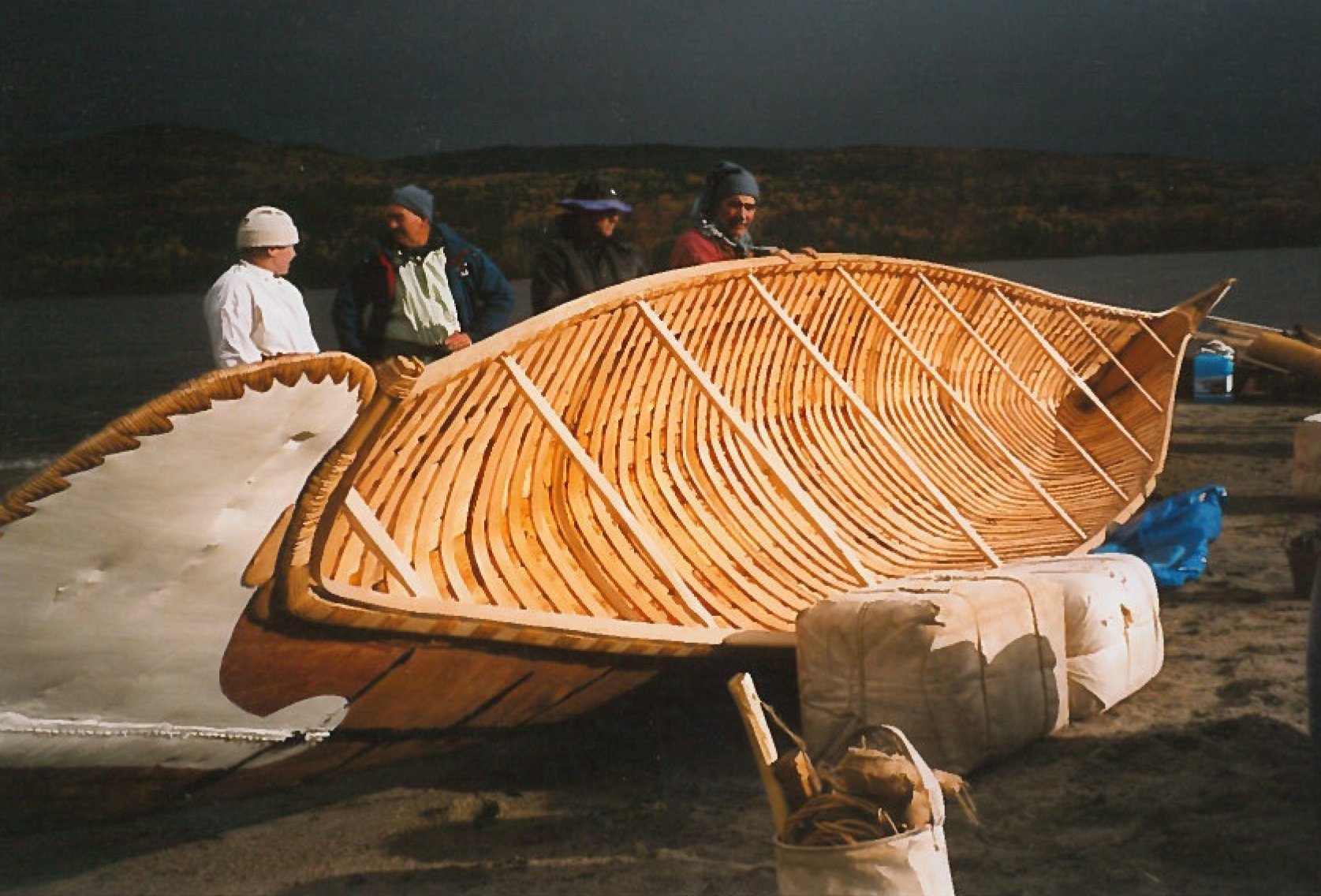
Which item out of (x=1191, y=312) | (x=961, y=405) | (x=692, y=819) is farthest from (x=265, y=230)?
(x=1191, y=312)

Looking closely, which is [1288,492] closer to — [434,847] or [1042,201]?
[434,847]

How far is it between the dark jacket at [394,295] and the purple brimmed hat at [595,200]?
0.44 m

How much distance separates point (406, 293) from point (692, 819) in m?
2.52

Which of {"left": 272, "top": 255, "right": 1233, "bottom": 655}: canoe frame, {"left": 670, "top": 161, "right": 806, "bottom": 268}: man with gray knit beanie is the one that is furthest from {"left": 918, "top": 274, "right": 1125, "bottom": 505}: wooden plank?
{"left": 670, "top": 161, "right": 806, "bottom": 268}: man with gray knit beanie

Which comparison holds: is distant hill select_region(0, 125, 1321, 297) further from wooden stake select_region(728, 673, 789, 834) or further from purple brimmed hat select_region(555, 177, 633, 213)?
wooden stake select_region(728, 673, 789, 834)

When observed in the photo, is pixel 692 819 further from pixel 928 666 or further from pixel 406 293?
pixel 406 293

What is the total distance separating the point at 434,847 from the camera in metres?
3.51

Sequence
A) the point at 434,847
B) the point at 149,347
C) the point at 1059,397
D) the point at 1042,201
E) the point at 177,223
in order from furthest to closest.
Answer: the point at 1042,201, the point at 177,223, the point at 149,347, the point at 1059,397, the point at 434,847

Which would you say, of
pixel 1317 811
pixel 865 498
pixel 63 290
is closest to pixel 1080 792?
→ pixel 1317 811

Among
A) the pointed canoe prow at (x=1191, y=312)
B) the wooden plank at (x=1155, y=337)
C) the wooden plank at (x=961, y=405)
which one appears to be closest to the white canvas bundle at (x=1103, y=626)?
the wooden plank at (x=961, y=405)

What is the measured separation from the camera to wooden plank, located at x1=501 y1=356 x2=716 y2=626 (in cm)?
411

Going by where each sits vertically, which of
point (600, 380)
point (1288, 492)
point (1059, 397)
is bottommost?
point (1288, 492)

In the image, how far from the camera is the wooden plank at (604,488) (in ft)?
13.5

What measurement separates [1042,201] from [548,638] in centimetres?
3496
